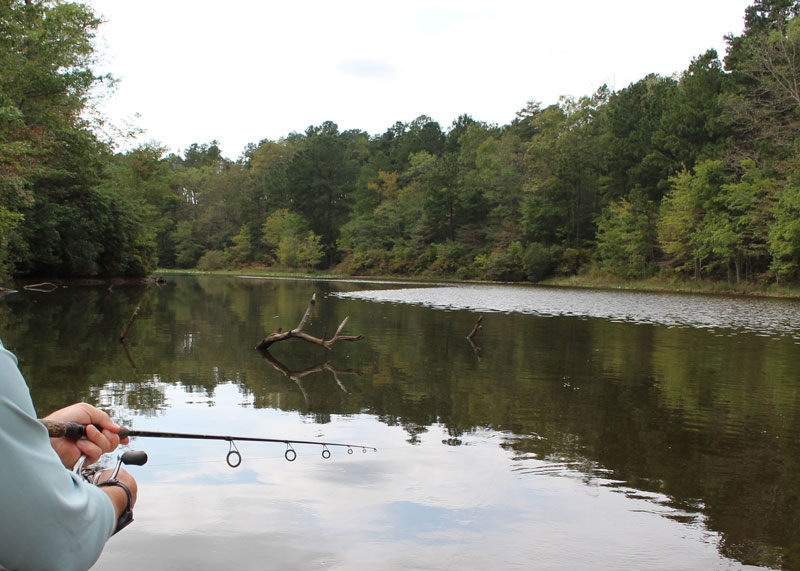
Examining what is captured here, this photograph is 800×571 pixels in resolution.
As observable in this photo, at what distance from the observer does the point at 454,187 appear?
81062 millimetres

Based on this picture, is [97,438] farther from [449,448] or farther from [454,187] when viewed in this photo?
[454,187]

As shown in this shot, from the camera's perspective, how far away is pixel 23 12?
24.5m

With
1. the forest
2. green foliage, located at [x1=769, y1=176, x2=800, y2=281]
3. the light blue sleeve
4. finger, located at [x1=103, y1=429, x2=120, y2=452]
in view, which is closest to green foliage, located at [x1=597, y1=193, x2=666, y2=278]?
the forest

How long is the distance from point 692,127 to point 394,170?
163 ft

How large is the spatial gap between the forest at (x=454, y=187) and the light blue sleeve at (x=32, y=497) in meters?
20.6

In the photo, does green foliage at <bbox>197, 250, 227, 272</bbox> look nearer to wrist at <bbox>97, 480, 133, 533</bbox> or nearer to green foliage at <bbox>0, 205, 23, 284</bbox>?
green foliage at <bbox>0, 205, 23, 284</bbox>

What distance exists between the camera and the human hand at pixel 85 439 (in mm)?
1905

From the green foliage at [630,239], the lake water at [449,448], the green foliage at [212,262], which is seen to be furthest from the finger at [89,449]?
the green foliage at [212,262]

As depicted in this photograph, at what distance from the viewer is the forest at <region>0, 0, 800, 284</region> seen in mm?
30031

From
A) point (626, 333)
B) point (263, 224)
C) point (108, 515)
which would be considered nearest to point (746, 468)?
point (108, 515)

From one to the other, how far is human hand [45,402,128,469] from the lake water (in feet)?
10.2

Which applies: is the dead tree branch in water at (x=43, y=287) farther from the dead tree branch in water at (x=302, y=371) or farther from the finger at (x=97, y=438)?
the finger at (x=97, y=438)

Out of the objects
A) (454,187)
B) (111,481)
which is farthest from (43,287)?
(454,187)

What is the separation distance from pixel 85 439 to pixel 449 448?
6.36 m
